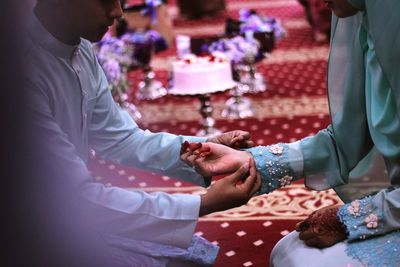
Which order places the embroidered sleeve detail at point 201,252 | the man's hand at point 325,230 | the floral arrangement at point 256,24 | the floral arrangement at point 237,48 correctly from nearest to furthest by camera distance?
the man's hand at point 325,230
the embroidered sleeve detail at point 201,252
the floral arrangement at point 237,48
the floral arrangement at point 256,24

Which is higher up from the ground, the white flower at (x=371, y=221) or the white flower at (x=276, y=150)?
the white flower at (x=276, y=150)

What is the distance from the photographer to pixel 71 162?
1.71 m

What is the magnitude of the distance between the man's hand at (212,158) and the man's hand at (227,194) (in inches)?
8.2

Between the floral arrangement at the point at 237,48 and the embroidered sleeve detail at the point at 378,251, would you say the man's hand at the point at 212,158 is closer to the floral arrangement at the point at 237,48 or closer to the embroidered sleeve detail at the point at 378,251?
the embroidered sleeve detail at the point at 378,251

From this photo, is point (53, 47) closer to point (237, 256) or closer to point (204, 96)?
point (237, 256)

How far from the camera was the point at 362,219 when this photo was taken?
1.89m

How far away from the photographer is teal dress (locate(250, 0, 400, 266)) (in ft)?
5.86

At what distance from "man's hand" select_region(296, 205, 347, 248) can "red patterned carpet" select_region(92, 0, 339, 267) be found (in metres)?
0.69

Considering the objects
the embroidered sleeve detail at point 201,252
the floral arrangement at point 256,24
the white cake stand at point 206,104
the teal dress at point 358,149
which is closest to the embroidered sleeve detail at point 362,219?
the teal dress at point 358,149

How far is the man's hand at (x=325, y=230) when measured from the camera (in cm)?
196

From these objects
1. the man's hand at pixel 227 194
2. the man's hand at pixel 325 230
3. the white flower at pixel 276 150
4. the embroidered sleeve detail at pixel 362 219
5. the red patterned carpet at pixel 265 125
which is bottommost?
the red patterned carpet at pixel 265 125

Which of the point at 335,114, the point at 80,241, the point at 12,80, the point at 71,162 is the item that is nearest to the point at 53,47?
the point at 71,162

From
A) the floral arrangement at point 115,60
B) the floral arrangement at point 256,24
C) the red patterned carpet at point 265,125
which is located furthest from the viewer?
the floral arrangement at point 256,24

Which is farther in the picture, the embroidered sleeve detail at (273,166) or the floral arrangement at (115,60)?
the floral arrangement at (115,60)
